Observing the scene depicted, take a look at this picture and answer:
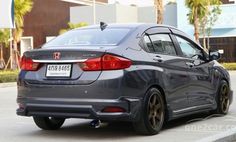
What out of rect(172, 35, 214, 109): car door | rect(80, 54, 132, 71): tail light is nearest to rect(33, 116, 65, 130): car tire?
rect(80, 54, 132, 71): tail light

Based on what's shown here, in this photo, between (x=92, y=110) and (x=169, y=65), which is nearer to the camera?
(x=92, y=110)

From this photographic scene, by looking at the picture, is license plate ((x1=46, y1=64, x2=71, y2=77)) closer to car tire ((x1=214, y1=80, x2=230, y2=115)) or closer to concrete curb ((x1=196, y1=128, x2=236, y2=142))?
concrete curb ((x1=196, y1=128, x2=236, y2=142))

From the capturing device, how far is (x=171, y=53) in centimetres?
890

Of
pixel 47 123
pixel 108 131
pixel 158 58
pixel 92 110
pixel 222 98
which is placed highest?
pixel 158 58

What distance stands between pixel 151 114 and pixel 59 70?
1392 millimetres

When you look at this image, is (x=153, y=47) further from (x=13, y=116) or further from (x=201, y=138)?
(x=13, y=116)

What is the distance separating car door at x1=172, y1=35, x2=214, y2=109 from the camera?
9.20 metres

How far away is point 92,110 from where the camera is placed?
7516 millimetres

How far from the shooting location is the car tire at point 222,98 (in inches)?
401

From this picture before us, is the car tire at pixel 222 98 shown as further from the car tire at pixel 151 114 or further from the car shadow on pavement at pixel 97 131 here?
the car tire at pixel 151 114

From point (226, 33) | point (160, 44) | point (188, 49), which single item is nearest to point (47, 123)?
point (160, 44)

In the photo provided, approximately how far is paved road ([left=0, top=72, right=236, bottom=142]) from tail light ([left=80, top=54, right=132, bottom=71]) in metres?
0.99

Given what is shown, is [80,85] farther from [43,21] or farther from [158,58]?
[43,21]

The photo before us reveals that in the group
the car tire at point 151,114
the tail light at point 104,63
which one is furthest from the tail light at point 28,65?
the car tire at point 151,114
